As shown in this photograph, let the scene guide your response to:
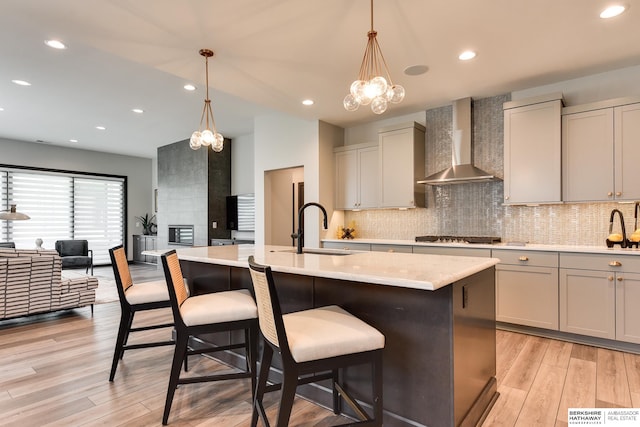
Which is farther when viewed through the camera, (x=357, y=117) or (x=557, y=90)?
(x=357, y=117)

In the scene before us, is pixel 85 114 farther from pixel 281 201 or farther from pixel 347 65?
pixel 347 65

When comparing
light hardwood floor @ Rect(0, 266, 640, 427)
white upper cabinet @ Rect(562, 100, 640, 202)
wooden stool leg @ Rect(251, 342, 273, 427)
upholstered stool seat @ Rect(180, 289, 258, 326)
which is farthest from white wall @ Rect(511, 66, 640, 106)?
wooden stool leg @ Rect(251, 342, 273, 427)

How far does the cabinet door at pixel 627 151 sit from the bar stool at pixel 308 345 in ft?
10.2

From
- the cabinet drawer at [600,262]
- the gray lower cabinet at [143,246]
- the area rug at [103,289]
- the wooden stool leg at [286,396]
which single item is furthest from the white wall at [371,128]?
the gray lower cabinet at [143,246]

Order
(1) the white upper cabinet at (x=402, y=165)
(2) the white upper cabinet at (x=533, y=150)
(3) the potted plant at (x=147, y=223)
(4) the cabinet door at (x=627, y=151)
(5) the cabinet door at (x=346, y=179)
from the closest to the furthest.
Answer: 1. (4) the cabinet door at (x=627, y=151)
2. (2) the white upper cabinet at (x=533, y=150)
3. (1) the white upper cabinet at (x=402, y=165)
4. (5) the cabinet door at (x=346, y=179)
5. (3) the potted plant at (x=147, y=223)

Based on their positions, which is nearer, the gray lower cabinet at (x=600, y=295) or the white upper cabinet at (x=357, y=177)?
the gray lower cabinet at (x=600, y=295)

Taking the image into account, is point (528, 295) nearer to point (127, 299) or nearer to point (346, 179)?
point (346, 179)

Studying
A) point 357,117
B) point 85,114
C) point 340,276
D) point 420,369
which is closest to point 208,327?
point 340,276

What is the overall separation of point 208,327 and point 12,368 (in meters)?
2.05

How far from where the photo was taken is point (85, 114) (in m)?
5.54

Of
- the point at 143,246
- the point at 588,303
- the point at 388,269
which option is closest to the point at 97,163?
the point at 143,246

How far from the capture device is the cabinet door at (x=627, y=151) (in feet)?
10.2
